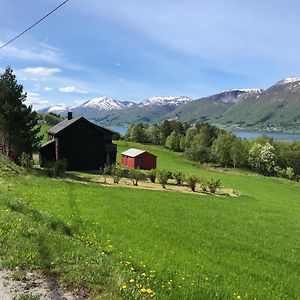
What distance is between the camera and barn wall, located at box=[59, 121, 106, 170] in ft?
A: 196

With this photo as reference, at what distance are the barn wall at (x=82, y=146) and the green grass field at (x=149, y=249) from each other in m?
31.3

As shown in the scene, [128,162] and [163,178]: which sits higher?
[128,162]

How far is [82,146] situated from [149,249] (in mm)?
46880

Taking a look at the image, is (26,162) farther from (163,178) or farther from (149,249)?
(149,249)

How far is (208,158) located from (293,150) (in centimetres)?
3145

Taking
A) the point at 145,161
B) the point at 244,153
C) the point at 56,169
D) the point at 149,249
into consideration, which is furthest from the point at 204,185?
the point at 244,153

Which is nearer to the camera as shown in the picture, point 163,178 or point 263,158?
point 163,178

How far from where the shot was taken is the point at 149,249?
1538 cm

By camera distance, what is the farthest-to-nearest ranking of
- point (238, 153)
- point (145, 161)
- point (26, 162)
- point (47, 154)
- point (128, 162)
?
point (238, 153)
point (128, 162)
point (145, 161)
point (47, 154)
point (26, 162)

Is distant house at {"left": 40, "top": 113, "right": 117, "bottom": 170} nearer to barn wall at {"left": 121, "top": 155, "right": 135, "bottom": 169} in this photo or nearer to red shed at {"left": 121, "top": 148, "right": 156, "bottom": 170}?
red shed at {"left": 121, "top": 148, "right": 156, "bottom": 170}

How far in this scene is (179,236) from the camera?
1902cm

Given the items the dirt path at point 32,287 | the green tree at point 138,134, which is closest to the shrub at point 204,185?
the dirt path at point 32,287

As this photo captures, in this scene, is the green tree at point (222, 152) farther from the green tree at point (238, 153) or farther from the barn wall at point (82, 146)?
the barn wall at point (82, 146)

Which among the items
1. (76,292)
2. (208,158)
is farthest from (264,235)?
(208,158)
